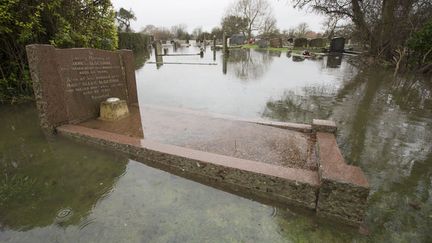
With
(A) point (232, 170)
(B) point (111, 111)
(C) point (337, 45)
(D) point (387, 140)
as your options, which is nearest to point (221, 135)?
(A) point (232, 170)

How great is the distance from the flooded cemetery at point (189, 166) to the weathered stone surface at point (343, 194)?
1 centimetres

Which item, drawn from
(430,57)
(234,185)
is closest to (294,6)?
(430,57)

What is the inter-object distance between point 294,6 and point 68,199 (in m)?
25.5

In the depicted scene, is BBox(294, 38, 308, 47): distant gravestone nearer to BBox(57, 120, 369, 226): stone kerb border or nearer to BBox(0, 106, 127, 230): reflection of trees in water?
BBox(57, 120, 369, 226): stone kerb border

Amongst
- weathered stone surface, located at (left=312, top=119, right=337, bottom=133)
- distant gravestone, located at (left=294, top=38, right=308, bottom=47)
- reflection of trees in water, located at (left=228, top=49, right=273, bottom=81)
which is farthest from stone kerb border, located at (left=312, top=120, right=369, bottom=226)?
distant gravestone, located at (left=294, top=38, right=308, bottom=47)

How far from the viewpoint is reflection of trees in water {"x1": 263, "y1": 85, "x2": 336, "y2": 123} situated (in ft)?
17.2

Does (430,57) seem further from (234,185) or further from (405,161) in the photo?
(234,185)

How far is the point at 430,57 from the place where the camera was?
11820 millimetres

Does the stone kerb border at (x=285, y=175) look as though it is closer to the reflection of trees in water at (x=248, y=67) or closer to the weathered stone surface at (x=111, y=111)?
the weathered stone surface at (x=111, y=111)

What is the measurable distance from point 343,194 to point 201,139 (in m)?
2.07

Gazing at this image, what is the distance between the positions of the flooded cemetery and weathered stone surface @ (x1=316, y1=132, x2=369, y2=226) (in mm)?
10

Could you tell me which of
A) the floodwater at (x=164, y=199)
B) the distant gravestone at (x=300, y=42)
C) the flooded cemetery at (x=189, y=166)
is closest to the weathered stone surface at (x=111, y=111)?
the flooded cemetery at (x=189, y=166)

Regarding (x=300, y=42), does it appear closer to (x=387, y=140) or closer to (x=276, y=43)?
(x=276, y=43)

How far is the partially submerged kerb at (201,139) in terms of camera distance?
2220 mm
